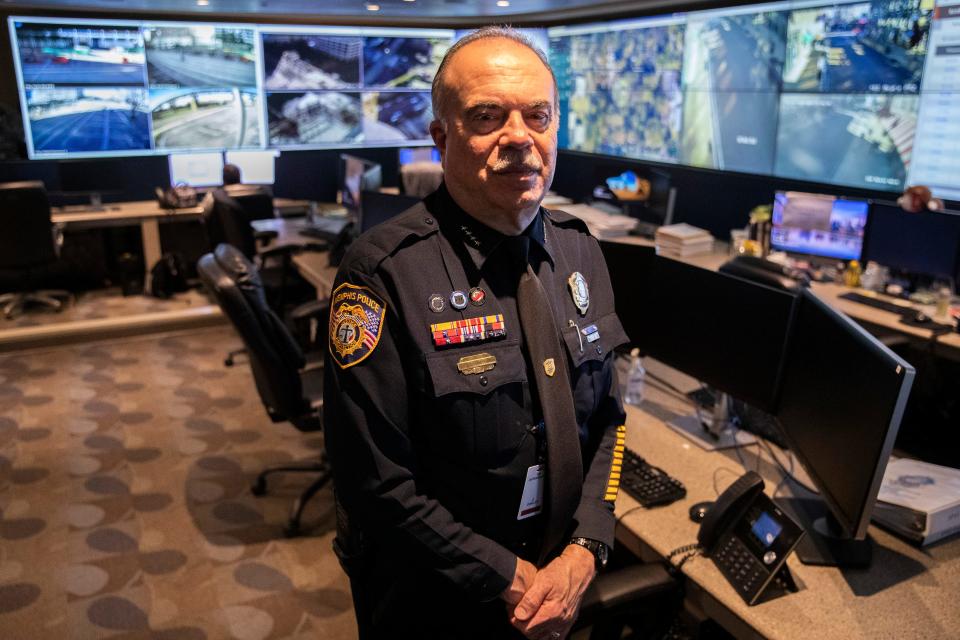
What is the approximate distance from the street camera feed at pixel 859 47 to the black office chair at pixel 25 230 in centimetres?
519

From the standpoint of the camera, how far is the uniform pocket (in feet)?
4.24

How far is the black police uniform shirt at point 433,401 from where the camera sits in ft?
4.22

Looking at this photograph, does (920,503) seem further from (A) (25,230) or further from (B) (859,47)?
(A) (25,230)

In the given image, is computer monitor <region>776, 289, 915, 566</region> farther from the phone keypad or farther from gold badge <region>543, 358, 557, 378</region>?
gold badge <region>543, 358, 557, 378</region>

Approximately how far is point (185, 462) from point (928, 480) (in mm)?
3037

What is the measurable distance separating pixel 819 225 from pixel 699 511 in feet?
10.0

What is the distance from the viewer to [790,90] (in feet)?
16.3

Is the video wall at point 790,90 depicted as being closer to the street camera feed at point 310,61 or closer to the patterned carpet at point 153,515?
the street camera feed at point 310,61

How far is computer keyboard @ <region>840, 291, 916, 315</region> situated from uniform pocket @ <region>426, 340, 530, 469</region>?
3.02 m

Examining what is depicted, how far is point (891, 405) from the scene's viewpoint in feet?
4.66

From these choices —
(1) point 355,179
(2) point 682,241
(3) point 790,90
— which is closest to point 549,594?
(2) point 682,241

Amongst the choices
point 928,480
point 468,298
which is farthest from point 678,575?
point 468,298

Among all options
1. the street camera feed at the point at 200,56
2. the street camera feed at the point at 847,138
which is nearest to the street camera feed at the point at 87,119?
the street camera feed at the point at 200,56

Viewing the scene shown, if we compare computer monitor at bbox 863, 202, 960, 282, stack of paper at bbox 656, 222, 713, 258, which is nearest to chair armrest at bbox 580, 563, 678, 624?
computer monitor at bbox 863, 202, 960, 282
